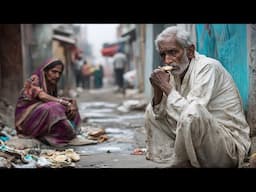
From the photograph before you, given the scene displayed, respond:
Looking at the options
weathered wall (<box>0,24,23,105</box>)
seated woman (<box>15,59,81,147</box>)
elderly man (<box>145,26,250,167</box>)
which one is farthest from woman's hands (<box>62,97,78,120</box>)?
weathered wall (<box>0,24,23,105</box>)

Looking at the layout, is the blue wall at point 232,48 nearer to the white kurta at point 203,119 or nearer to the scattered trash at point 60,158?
the white kurta at point 203,119

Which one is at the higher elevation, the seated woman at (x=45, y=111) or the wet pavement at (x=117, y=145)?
the seated woman at (x=45, y=111)

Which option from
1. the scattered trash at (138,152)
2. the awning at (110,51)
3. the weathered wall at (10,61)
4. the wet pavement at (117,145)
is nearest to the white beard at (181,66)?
the wet pavement at (117,145)

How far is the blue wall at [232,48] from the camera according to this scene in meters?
5.49

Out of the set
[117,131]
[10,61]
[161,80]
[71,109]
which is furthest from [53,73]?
[10,61]

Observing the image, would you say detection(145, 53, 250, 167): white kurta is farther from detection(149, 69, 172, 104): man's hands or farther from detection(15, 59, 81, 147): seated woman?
detection(15, 59, 81, 147): seated woman

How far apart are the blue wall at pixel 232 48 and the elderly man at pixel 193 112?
111 cm

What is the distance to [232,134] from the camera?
4.27 m

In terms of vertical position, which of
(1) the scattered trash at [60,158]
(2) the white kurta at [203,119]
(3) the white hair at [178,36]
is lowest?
(1) the scattered trash at [60,158]

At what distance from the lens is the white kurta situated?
3.91 m

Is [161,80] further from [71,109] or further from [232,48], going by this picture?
[71,109]

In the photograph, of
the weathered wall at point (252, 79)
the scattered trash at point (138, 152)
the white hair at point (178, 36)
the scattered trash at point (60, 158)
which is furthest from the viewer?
the scattered trash at point (138, 152)
